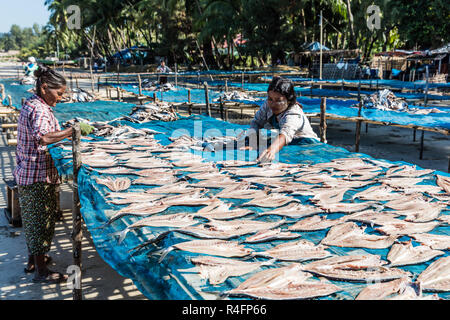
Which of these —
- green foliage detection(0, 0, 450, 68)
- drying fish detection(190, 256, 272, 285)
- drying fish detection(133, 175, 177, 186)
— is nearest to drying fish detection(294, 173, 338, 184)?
drying fish detection(133, 175, 177, 186)

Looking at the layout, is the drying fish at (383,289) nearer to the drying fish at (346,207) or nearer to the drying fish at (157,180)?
the drying fish at (346,207)

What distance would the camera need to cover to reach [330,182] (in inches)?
126

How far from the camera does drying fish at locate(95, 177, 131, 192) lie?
10.3ft

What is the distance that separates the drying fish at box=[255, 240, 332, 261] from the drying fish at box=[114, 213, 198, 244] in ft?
1.97

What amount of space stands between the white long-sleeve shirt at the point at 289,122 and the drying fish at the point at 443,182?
1656 millimetres

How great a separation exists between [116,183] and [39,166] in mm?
895

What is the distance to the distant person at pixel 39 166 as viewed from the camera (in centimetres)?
348

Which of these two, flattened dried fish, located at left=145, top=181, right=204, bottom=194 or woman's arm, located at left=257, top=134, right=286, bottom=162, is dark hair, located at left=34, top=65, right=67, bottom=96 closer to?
flattened dried fish, located at left=145, top=181, right=204, bottom=194

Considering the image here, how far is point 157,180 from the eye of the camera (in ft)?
10.9

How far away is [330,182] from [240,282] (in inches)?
66.3

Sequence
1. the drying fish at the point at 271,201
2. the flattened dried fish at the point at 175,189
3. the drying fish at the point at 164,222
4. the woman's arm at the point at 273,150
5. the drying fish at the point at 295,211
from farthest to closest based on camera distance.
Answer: the woman's arm at the point at 273,150
the flattened dried fish at the point at 175,189
the drying fish at the point at 271,201
the drying fish at the point at 295,211
the drying fish at the point at 164,222

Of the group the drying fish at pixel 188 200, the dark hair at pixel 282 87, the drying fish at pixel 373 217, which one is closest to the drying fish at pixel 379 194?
the drying fish at pixel 373 217
